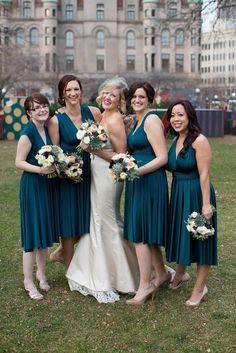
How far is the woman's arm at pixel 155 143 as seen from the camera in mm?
4699

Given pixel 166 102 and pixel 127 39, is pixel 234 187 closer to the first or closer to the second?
pixel 166 102

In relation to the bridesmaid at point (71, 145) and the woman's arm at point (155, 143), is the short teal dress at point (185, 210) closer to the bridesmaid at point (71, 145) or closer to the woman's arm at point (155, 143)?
the woman's arm at point (155, 143)

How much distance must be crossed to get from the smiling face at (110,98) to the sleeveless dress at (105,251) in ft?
1.66

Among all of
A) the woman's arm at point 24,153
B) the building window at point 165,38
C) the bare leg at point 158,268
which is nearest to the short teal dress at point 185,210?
the bare leg at point 158,268

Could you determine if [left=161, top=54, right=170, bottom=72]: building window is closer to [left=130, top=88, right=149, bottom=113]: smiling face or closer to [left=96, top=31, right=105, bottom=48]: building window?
[left=96, top=31, right=105, bottom=48]: building window

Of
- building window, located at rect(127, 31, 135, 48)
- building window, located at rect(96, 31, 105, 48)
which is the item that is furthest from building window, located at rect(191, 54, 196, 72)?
building window, located at rect(96, 31, 105, 48)

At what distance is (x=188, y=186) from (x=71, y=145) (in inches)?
45.9

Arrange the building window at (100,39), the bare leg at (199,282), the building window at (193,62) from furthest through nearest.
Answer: the building window at (193,62)
the building window at (100,39)
the bare leg at (199,282)

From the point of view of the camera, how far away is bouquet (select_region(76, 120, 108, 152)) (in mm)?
4578

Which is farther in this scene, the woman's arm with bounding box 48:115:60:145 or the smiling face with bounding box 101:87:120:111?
the woman's arm with bounding box 48:115:60:145

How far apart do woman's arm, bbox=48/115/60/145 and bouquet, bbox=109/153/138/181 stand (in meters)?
0.79

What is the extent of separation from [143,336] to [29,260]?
1.46 m

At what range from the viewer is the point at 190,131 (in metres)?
4.68

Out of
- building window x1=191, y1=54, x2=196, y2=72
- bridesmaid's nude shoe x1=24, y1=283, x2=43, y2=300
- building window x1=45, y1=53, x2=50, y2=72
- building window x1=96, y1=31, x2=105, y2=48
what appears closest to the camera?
bridesmaid's nude shoe x1=24, y1=283, x2=43, y2=300
